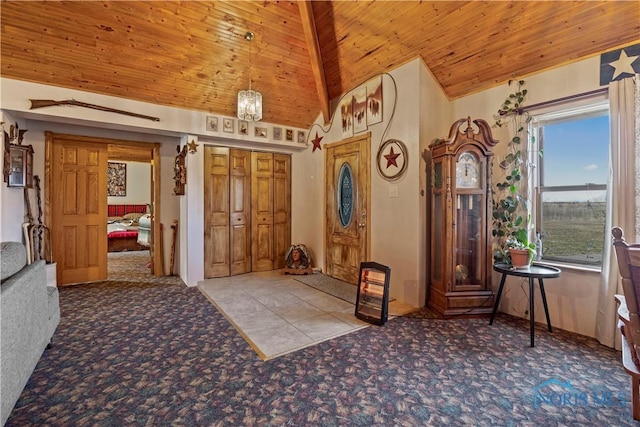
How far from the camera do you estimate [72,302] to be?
355cm

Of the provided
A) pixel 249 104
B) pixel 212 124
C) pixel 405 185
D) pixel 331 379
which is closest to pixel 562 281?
pixel 405 185

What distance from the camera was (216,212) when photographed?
15.6 feet

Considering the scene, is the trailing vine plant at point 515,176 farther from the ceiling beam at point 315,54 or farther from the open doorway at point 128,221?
the open doorway at point 128,221

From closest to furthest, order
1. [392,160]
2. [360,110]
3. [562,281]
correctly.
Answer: [562,281] < [392,160] < [360,110]

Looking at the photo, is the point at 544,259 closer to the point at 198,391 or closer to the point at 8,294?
the point at 198,391

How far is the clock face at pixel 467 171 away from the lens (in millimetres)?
3178

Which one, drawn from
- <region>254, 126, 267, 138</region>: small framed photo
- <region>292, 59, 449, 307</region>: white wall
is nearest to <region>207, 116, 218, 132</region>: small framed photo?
<region>254, 126, 267, 138</region>: small framed photo

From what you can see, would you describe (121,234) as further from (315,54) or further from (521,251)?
(521,251)

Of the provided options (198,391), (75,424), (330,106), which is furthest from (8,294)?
(330,106)

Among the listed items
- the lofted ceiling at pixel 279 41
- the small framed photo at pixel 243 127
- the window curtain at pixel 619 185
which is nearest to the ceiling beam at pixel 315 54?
the lofted ceiling at pixel 279 41

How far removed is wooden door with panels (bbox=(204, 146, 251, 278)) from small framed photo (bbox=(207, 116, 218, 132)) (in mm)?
353

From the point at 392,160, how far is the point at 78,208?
4.61 m

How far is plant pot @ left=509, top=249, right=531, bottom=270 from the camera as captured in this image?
272cm

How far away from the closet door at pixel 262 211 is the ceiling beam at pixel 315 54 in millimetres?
1321
